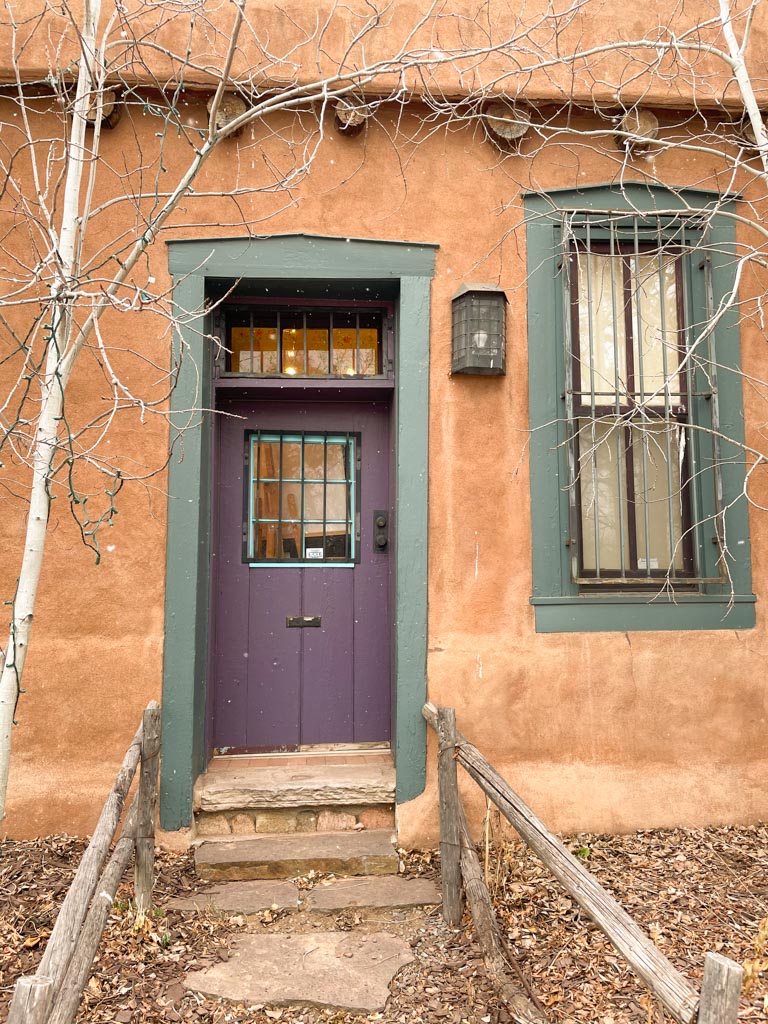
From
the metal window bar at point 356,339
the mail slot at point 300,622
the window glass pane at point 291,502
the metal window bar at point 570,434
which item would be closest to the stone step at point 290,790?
the mail slot at point 300,622

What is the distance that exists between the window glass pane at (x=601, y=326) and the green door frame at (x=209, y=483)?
982mm

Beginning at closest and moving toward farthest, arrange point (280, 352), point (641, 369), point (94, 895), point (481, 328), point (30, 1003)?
point (30, 1003) → point (94, 895) → point (481, 328) → point (641, 369) → point (280, 352)

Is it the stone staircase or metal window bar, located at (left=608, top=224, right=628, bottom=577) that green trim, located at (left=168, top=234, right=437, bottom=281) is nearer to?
metal window bar, located at (left=608, top=224, right=628, bottom=577)

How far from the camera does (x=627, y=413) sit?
4.34m

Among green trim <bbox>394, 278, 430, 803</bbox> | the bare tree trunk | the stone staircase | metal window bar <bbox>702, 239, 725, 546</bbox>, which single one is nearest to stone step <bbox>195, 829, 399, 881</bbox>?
the stone staircase

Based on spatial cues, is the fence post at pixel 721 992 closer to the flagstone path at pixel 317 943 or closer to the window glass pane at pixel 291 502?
the flagstone path at pixel 317 943

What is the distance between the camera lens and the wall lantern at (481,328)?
4117 millimetres

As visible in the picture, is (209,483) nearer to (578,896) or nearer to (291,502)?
(291,502)

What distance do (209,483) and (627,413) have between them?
2531 millimetres

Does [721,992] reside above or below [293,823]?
above

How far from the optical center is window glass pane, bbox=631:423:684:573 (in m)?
4.40

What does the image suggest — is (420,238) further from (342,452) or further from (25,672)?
(25,672)

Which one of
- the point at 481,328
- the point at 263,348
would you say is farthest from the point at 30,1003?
the point at 263,348

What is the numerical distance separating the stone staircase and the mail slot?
86 centimetres
